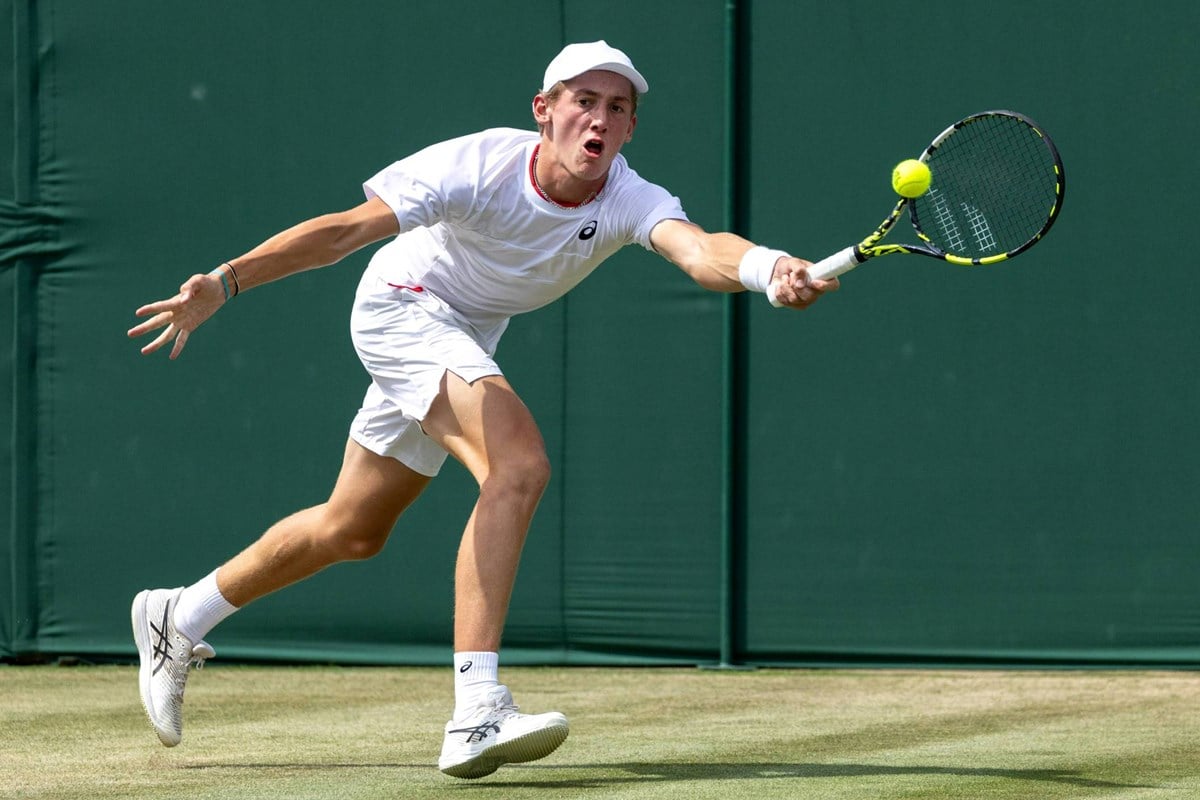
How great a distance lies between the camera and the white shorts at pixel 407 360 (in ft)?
13.7

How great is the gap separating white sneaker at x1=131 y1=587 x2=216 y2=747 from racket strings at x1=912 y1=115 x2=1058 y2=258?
208 centimetres

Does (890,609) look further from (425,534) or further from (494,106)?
(494,106)

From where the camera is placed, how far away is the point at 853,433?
633cm

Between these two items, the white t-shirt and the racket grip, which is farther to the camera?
the white t-shirt

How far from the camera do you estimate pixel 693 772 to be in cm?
404

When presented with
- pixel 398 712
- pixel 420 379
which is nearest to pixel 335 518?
pixel 420 379

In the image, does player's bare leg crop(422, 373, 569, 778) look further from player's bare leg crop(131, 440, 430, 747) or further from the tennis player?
player's bare leg crop(131, 440, 430, 747)

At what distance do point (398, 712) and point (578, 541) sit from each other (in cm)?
130


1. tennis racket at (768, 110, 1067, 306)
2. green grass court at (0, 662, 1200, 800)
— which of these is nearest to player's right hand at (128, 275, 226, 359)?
green grass court at (0, 662, 1200, 800)

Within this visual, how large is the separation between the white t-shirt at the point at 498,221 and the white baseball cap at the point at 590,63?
196mm

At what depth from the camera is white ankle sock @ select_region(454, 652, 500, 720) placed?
12.3 feet

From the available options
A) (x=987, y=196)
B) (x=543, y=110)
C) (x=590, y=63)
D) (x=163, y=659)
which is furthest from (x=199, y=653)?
(x=987, y=196)

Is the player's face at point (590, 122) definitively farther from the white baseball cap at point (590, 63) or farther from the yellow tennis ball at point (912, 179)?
the yellow tennis ball at point (912, 179)

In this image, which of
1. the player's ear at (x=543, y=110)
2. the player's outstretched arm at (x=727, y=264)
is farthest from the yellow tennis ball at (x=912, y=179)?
the player's ear at (x=543, y=110)
